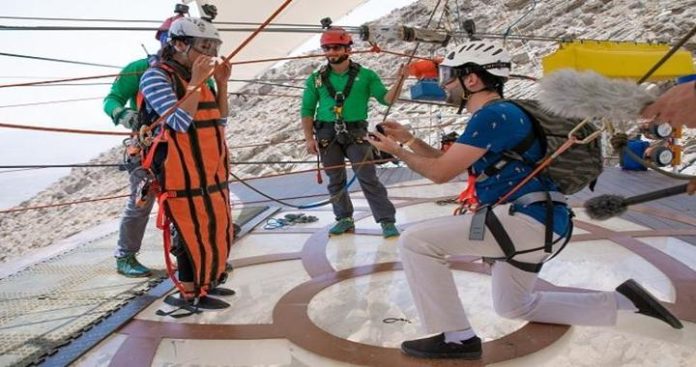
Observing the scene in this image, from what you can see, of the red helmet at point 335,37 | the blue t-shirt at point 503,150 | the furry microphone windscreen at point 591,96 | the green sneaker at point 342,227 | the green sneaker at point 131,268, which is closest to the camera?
the furry microphone windscreen at point 591,96

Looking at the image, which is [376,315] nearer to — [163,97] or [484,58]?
[484,58]

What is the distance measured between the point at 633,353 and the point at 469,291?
0.89 meters

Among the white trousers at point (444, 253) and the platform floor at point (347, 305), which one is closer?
the white trousers at point (444, 253)

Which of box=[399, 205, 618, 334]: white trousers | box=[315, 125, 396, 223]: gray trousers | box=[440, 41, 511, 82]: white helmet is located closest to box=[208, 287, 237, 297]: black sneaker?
box=[315, 125, 396, 223]: gray trousers

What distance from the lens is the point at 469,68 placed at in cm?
202

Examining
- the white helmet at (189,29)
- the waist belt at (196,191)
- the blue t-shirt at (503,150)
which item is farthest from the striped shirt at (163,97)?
the blue t-shirt at (503,150)

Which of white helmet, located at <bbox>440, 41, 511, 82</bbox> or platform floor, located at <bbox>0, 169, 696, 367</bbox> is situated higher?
white helmet, located at <bbox>440, 41, 511, 82</bbox>

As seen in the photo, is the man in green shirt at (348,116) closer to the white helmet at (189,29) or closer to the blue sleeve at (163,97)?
the white helmet at (189,29)

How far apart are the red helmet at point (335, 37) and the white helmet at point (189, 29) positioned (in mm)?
1389

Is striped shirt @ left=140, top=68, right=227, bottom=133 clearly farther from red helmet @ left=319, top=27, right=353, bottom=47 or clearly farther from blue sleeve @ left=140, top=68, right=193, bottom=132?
red helmet @ left=319, top=27, right=353, bottom=47

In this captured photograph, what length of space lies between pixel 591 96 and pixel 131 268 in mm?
2889

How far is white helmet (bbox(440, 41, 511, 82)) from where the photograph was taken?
1.99 m

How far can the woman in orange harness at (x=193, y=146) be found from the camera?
221 centimetres

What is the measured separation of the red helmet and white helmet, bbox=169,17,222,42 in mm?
1389
